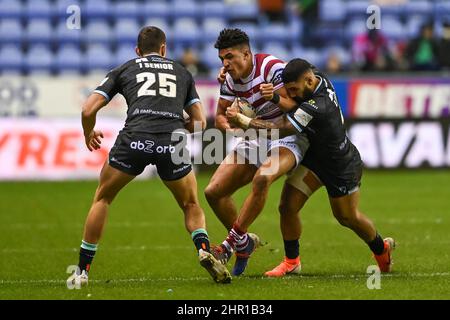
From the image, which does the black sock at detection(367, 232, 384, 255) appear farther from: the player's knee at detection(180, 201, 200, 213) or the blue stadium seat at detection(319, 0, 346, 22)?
the blue stadium seat at detection(319, 0, 346, 22)

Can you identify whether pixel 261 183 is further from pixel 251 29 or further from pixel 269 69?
pixel 251 29

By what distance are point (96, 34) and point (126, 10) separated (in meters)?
0.99

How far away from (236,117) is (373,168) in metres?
11.4

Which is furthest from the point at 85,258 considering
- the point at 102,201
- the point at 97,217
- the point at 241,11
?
the point at 241,11

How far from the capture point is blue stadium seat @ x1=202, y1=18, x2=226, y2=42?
74.9 feet

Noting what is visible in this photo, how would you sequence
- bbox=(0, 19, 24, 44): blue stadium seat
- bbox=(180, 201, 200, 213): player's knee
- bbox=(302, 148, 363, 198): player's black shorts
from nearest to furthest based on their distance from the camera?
bbox=(180, 201, 200, 213): player's knee
bbox=(302, 148, 363, 198): player's black shorts
bbox=(0, 19, 24, 44): blue stadium seat

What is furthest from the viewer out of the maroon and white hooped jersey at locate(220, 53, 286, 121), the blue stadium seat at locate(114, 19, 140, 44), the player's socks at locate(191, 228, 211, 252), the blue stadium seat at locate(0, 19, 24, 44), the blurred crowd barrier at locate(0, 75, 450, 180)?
the blue stadium seat at locate(114, 19, 140, 44)

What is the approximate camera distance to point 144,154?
826 cm

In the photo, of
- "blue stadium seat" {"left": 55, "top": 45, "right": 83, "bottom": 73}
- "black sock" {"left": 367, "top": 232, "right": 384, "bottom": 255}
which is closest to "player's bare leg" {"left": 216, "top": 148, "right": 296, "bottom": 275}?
"black sock" {"left": 367, "top": 232, "right": 384, "bottom": 255}

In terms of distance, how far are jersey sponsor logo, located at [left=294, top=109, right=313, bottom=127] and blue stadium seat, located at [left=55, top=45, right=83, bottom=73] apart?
562 inches

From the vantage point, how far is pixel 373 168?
65.0 ft

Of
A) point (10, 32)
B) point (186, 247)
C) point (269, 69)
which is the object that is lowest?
point (186, 247)

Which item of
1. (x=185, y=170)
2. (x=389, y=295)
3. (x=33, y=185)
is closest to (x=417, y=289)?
(x=389, y=295)
